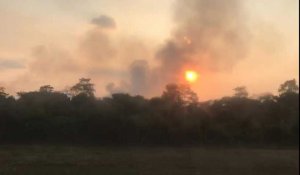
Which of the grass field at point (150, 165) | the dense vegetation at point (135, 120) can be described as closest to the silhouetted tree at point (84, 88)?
the dense vegetation at point (135, 120)

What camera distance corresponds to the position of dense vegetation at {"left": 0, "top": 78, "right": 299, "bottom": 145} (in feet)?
176

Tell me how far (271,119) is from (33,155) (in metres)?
23.9

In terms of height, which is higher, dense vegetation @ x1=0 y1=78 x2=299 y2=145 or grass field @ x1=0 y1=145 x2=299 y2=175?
dense vegetation @ x1=0 y1=78 x2=299 y2=145

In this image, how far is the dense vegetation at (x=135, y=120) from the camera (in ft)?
176

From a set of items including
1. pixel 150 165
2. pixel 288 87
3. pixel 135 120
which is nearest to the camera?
pixel 150 165

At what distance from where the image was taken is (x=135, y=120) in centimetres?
5669

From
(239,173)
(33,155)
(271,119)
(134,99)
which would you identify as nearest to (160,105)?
(134,99)

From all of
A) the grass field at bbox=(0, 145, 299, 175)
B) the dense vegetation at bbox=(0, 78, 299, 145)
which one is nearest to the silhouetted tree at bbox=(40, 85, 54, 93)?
the dense vegetation at bbox=(0, 78, 299, 145)

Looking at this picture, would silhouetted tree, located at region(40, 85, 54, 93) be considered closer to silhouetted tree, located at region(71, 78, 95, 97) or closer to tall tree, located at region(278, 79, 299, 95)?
silhouetted tree, located at region(71, 78, 95, 97)

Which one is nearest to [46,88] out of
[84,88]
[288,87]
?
[84,88]

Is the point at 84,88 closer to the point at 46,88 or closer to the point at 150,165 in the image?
the point at 46,88

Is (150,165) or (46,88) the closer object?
(150,165)

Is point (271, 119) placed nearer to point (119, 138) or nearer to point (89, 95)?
point (119, 138)

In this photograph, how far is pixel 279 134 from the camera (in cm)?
4944
